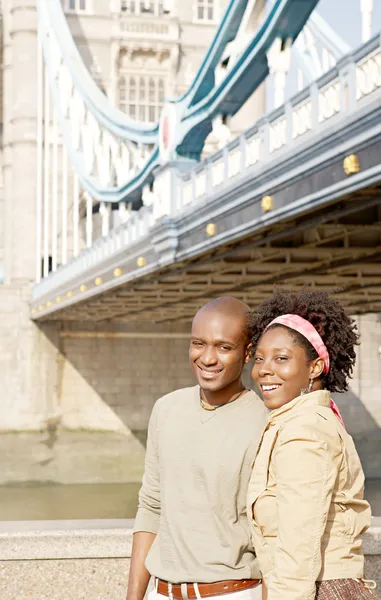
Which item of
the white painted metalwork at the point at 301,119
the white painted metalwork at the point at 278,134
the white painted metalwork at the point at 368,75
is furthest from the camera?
the white painted metalwork at the point at 278,134

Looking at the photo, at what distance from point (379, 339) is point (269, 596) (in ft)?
92.6

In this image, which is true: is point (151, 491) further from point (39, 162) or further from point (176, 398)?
point (39, 162)

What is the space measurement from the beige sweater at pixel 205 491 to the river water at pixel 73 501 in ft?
70.0

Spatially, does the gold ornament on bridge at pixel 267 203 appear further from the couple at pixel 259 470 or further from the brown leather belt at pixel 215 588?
the brown leather belt at pixel 215 588

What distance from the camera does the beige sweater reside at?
8.82 feet

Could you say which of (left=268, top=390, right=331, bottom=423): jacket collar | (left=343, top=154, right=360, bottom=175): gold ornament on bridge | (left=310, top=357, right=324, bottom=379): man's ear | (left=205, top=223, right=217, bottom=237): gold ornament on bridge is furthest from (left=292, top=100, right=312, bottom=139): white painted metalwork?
(left=268, top=390, right=331, bottom=423): jacket collar

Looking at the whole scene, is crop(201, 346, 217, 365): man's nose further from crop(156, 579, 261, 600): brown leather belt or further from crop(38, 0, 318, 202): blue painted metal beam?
crop(38, 0, 318, 202): blue painted metal beam

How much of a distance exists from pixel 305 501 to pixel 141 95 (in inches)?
1401

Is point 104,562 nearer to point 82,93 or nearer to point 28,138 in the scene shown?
point 82,93

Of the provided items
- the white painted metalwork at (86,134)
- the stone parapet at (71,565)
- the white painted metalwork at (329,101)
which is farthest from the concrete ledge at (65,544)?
the white painted metalwork at (86,134)

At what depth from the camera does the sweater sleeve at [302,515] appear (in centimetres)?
230

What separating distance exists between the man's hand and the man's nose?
550mm

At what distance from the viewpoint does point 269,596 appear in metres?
2.34

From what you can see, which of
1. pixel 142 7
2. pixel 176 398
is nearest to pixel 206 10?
pixel 142 7
